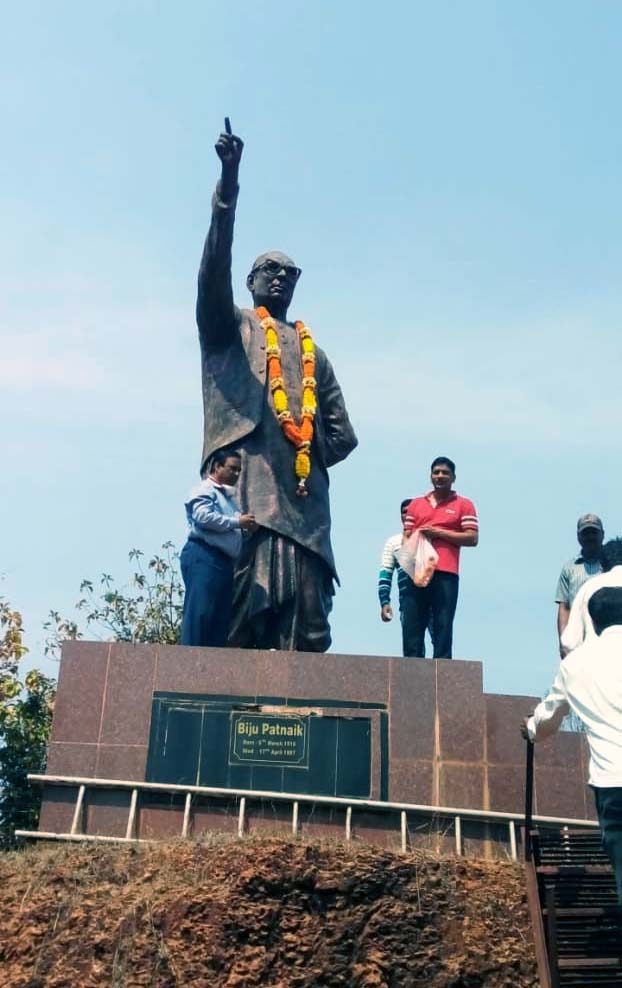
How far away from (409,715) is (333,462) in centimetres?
247

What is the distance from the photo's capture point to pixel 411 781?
8.08 metres

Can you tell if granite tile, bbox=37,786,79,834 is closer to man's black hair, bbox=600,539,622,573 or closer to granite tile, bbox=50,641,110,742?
granite tile, bbox=50,641,110,742

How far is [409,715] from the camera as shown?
8305 millimetres

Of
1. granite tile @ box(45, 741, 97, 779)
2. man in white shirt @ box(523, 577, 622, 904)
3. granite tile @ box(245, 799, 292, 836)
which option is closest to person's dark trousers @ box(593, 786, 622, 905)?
man in white shirt @ box(523, 577, 622, 904)

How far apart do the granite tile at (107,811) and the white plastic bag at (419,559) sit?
2.49 meters

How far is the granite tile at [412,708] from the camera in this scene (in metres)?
8.20

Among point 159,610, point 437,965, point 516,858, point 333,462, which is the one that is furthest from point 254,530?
point 159,610

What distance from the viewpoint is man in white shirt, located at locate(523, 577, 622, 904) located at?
191 inches

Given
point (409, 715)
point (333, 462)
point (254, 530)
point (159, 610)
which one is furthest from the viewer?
point (159, 610)

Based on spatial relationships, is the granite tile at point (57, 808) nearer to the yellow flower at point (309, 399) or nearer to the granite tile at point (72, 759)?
the granite tile at point (72, 759)

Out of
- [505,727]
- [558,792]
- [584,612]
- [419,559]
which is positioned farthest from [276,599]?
[584,612]

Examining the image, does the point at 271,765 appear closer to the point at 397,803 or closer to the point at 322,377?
the point at 397,803

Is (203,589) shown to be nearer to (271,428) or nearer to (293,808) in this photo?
(271,428)

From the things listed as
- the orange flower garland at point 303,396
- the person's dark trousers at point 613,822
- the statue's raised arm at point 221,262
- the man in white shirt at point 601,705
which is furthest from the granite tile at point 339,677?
the person's dark trousers at point 613,822
